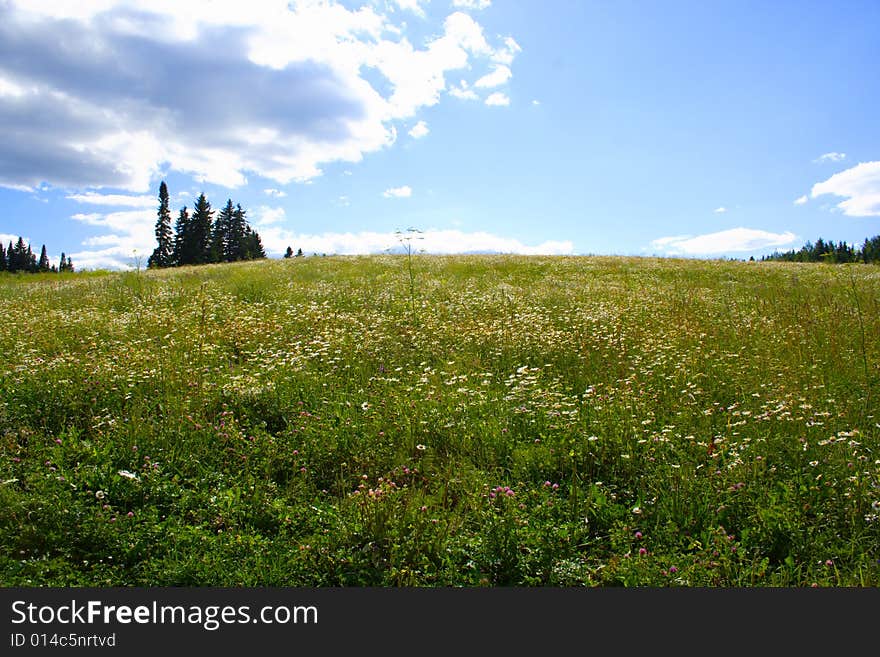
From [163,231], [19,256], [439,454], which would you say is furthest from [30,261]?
[439,454]

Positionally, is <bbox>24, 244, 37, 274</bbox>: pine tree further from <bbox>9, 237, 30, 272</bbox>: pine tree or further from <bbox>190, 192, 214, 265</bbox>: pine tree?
<bbox>190, 192, 214, 265</bbox>: pine tree

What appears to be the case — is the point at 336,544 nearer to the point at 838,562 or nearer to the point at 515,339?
the point at 838,562

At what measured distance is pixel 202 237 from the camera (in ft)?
199

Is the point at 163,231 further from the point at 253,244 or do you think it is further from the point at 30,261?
the point at 30,261

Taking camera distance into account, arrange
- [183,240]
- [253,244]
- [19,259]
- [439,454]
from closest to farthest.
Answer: [439,454], [183,240], [253,244], [19,259]

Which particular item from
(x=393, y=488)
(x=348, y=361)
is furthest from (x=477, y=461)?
(x=348, y=361)

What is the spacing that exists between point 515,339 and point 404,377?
7.30 feet

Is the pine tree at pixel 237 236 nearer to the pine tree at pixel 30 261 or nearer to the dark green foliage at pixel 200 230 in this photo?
the dark green foliage at pixel 200 230

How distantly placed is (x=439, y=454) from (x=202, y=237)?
64.0 metres

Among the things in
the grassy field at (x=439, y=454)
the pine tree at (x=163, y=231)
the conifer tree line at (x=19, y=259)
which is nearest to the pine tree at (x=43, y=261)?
the conifer tree line at (x=19, y=259)

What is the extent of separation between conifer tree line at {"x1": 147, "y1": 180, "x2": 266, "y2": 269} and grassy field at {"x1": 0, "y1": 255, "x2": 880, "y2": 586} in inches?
2200

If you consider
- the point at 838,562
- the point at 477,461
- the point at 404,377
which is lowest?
the point at 838,562

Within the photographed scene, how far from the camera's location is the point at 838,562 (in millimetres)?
3340

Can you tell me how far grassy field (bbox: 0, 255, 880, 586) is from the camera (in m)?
3.33
